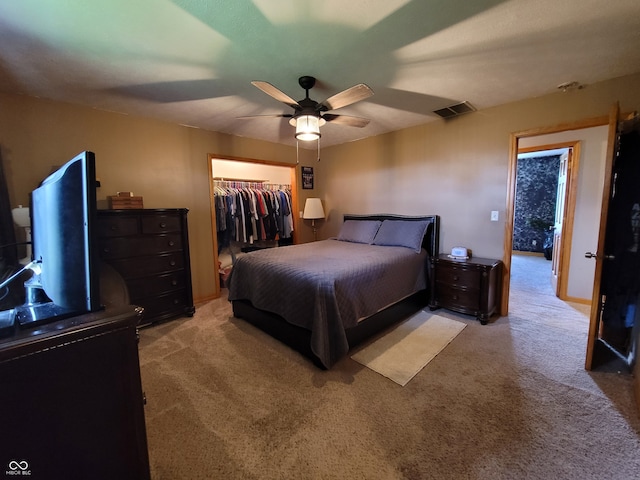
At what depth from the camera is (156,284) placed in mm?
2902

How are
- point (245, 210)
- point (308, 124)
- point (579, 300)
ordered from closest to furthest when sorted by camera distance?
1. point (308, 124)
2. point (579, 300)
3. point (245, 210)

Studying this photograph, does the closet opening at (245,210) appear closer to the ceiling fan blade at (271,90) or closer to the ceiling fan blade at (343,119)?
the ceiling fan blade at (343,119)

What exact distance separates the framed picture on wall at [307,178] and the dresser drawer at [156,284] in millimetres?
2653

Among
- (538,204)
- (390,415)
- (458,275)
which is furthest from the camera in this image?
(538,204)

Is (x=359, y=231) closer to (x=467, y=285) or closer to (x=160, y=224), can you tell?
(x=467, y=285)

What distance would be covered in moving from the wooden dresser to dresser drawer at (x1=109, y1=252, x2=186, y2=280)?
2200 millimetres

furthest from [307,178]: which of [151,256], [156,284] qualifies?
[156,284]

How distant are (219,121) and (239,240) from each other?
1800mm

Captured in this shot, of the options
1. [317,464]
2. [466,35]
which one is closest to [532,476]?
[317,464]

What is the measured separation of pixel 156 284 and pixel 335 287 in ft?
6.83

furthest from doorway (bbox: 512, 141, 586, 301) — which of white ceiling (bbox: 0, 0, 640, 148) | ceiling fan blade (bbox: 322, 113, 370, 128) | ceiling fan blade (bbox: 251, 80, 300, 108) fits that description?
ceiling fan blade (bbox: 251, 80, 300, 108)

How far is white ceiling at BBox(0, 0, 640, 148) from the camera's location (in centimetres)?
148

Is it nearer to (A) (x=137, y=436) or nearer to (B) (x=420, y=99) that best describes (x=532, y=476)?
(A) (x=137, y=436)

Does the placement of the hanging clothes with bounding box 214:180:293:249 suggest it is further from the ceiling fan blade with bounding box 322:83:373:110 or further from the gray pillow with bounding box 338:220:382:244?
the ceiling fan blade with bounding box 322:83:373:110
